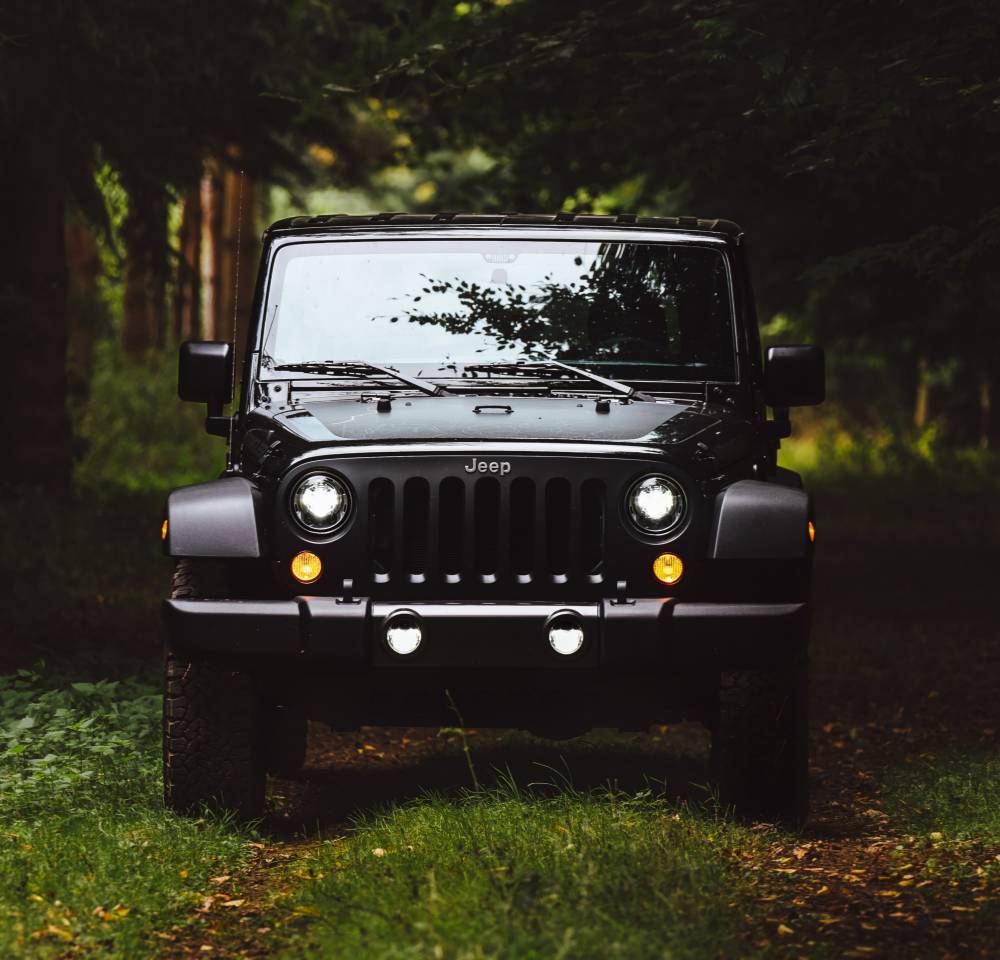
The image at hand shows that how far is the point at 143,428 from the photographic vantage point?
23.1 metres

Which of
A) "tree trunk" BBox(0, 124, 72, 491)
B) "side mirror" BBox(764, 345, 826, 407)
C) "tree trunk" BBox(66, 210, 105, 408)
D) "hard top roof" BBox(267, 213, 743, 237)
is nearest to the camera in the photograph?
"side mirror" BBox(764, 345, 826, 407)

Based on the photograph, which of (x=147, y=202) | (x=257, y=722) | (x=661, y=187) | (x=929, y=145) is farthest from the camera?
(x=661, y=187)

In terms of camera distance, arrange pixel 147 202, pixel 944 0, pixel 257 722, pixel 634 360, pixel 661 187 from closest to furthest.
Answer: pixel 257 722, pixel 634 360, pixel 944 0, pixel 147 202, pixel 661 187

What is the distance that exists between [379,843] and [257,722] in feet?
2.27

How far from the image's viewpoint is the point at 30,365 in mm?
14539

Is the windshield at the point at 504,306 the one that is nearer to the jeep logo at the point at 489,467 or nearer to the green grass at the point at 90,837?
the jeep logo at the point at 489,467

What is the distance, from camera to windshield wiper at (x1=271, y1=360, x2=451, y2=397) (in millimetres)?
6539

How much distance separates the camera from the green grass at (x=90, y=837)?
5.02 metres

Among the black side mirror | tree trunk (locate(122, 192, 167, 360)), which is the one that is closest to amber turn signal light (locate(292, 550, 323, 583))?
the black side mirror

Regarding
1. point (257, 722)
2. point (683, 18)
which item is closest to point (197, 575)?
point (257, 722)

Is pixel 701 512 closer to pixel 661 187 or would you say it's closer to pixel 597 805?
pixel 597 805

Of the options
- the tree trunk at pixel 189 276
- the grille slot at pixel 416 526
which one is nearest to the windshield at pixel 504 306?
the grille slot at pixel 416 526

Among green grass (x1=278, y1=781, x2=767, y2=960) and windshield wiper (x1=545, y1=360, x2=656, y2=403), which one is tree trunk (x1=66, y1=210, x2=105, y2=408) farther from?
green grass (x1=278, y1=781, x2=767, y2=960)

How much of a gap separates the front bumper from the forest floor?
23.1 inches
